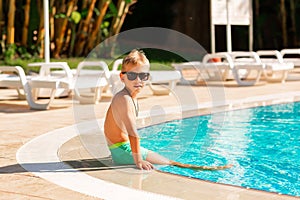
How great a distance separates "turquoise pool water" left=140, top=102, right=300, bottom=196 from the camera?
3978 mm

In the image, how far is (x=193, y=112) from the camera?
23.6 ft

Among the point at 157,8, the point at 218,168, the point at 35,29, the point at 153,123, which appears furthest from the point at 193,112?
the point at 157,8

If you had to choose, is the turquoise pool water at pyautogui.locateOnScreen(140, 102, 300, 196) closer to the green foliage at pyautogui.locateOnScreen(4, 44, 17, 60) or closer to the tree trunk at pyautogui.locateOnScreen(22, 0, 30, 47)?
the green foliage at pyautogui.locateOnScreen(4, 44, 17, 60)

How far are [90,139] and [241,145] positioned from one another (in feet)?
4.80

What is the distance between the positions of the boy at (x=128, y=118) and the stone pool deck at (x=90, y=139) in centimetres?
14

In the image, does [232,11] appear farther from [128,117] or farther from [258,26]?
[128,117]

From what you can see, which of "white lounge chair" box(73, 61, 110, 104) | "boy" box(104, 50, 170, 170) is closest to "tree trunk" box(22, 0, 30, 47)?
"white lounge chair" box(73, 61, 110, 104)

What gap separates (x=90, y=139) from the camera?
516 centimetres

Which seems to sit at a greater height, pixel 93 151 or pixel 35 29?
pixel 35 29

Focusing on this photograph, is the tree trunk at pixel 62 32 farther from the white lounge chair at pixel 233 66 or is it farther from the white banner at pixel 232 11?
the white lounge chair at pixel 233 66

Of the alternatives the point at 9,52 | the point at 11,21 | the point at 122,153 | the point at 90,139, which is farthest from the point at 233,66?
the point at 122,153

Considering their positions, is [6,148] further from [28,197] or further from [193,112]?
[193,112]

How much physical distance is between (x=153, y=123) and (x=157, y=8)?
44.0 ft

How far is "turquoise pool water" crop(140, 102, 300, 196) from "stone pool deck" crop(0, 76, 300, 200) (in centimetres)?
46
